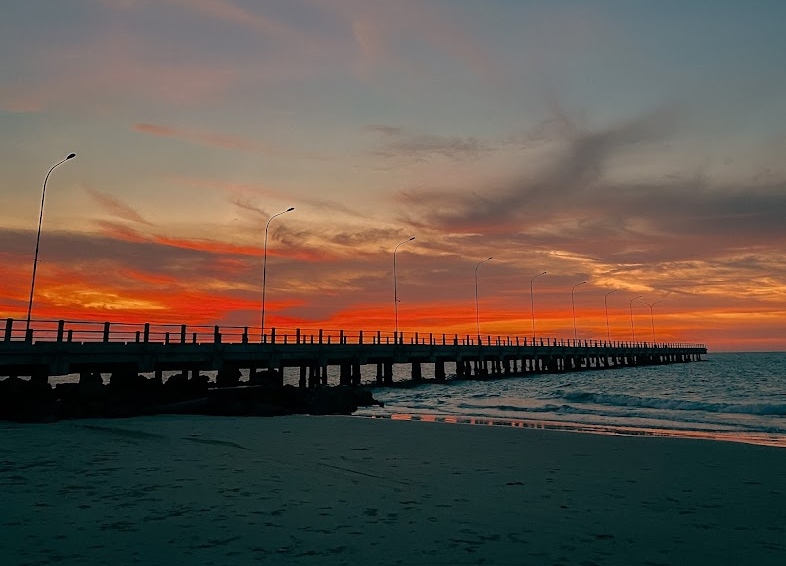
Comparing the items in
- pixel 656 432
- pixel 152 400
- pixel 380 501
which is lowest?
pixel 656 432

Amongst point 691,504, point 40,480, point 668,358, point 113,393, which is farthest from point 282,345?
point 668,358

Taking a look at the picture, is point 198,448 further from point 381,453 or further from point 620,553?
point 620,553

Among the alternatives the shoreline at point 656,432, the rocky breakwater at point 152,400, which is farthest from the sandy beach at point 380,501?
the rocky breakwater at point 152,400

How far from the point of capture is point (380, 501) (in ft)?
26.6

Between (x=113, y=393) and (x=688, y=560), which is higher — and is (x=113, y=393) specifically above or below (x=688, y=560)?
above

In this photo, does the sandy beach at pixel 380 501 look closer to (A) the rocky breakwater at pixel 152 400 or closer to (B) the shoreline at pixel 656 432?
(B) the shoreline at pixel 656 432

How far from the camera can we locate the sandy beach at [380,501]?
5934 millimetres

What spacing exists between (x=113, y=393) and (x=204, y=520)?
69.6 ft

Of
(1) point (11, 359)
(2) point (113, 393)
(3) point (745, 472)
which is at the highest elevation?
(1) point (11, 359)

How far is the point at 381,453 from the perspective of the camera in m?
12.5

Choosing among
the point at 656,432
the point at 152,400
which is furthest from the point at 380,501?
the point at 152,400

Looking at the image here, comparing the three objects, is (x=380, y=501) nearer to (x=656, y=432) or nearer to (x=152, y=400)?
(x=656, y=432)

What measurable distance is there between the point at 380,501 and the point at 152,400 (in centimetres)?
2041

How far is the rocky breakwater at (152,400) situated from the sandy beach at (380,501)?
5.51 meters
